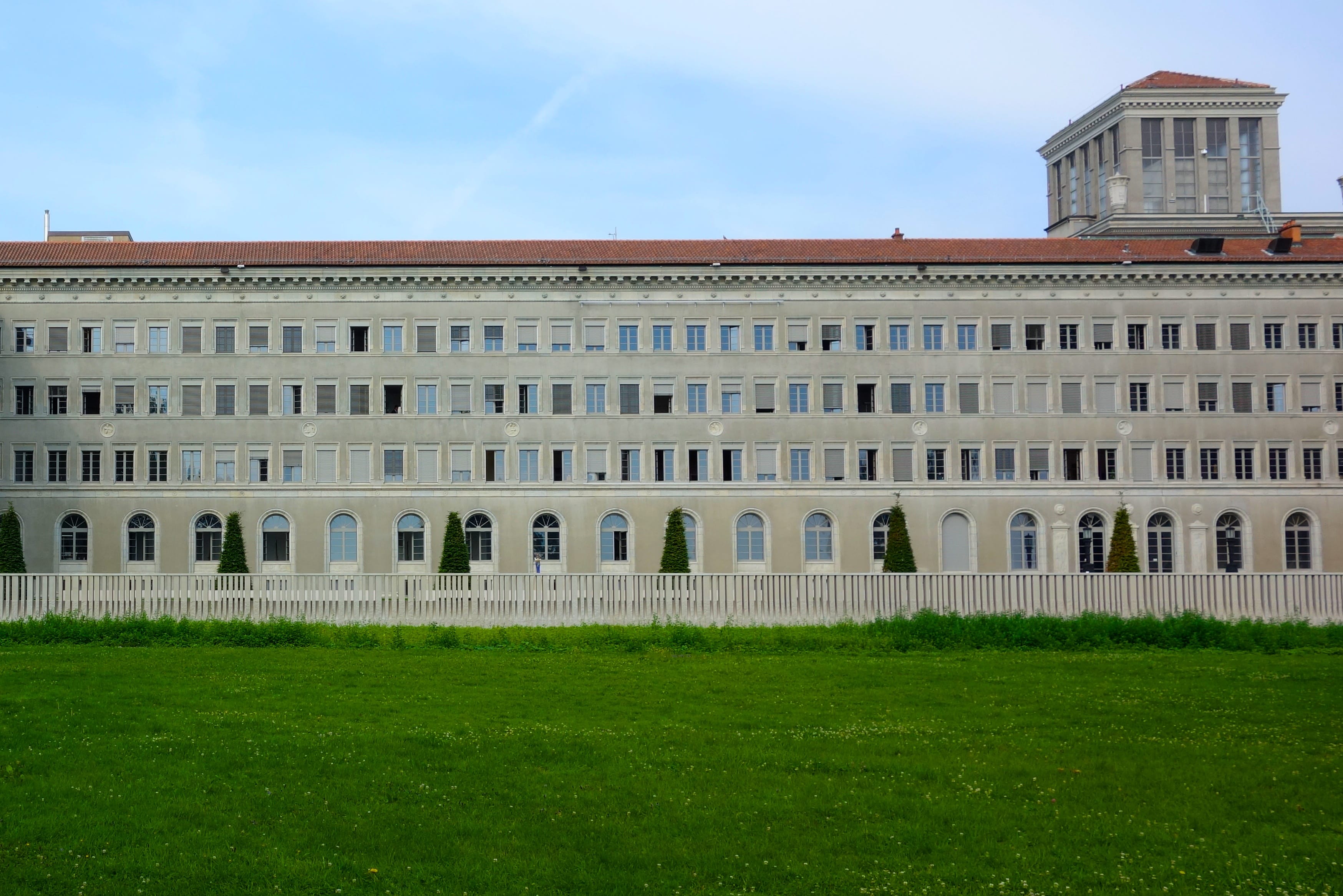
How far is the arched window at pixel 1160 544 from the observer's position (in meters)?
56.7

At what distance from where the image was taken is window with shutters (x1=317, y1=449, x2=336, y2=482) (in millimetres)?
56281

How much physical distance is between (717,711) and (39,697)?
858 centimetres

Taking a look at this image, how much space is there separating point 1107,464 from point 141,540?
4073 cm

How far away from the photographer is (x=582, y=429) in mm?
56562

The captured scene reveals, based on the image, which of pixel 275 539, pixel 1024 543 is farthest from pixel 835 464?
pixel 275 539

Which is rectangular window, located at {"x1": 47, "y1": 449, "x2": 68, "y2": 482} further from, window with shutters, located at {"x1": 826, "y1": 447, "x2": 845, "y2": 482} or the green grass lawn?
the green grass lawn

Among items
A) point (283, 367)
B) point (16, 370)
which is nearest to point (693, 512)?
point (283, 367)

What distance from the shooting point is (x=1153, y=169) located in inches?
3083

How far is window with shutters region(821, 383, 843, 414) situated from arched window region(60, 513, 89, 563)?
3119 centimetres

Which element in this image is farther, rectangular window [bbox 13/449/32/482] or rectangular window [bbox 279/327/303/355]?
rectangular window [bbox 279/327/303/355]

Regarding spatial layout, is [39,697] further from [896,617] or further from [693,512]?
[693,512]

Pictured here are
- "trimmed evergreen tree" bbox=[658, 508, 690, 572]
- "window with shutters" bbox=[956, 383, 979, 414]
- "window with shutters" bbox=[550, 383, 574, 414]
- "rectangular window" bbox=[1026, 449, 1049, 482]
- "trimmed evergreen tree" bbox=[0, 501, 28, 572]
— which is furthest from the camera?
"window with shutters" bbox=[956, 383, 979, 414]

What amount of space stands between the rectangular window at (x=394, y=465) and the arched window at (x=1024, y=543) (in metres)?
23.6

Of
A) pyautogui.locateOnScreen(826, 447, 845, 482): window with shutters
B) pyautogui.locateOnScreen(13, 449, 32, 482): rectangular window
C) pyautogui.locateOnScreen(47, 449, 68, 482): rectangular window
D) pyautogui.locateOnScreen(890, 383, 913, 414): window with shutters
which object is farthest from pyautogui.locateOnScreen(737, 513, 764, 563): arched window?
pyautogui.locateOnScreen(13, 449, 32, 482): rectangular window
